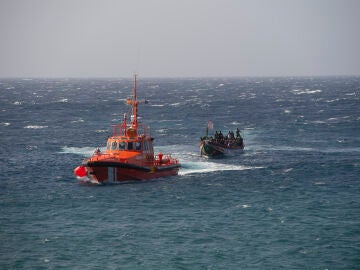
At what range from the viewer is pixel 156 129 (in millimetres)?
106250

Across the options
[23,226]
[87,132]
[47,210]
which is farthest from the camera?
[87,132]

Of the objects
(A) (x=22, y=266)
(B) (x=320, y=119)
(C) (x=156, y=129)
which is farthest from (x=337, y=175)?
(B) (x=320, y=119)

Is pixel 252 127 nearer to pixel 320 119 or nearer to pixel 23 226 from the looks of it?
pixel 320 119

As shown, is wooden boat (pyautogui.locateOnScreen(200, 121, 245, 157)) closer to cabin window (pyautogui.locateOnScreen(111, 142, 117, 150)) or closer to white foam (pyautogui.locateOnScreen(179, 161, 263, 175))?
white foam (pyautogui.locateOnScreen(179, 161, 263, 175))

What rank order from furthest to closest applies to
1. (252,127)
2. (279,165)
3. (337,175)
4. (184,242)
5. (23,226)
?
(252,127) → (279,165) → (337,175) → (23,226) → (184,242)

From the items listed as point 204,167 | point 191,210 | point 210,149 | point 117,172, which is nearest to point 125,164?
point 117,172

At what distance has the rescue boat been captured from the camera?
178 feet

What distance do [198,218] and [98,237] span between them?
7919 millimetres

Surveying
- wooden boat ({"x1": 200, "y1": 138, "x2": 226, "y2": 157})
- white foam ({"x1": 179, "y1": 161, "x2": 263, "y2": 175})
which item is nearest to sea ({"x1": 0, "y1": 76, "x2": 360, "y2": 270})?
white foam ({"x1": 179, "y1": 161, "x2": 263, "y2": 175})

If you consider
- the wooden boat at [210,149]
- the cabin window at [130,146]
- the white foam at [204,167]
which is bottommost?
the white foam at [204,167]

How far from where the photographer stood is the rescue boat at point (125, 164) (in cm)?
5416

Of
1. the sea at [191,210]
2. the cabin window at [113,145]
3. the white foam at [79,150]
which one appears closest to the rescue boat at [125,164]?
the cabin window at [113,145]

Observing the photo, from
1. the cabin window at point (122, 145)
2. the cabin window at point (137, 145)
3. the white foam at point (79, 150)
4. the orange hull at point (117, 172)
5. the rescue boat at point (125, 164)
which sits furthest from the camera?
the white foam at point (79, 150)

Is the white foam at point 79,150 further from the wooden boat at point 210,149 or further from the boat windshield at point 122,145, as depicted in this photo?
the boat windshield at point 122,145
